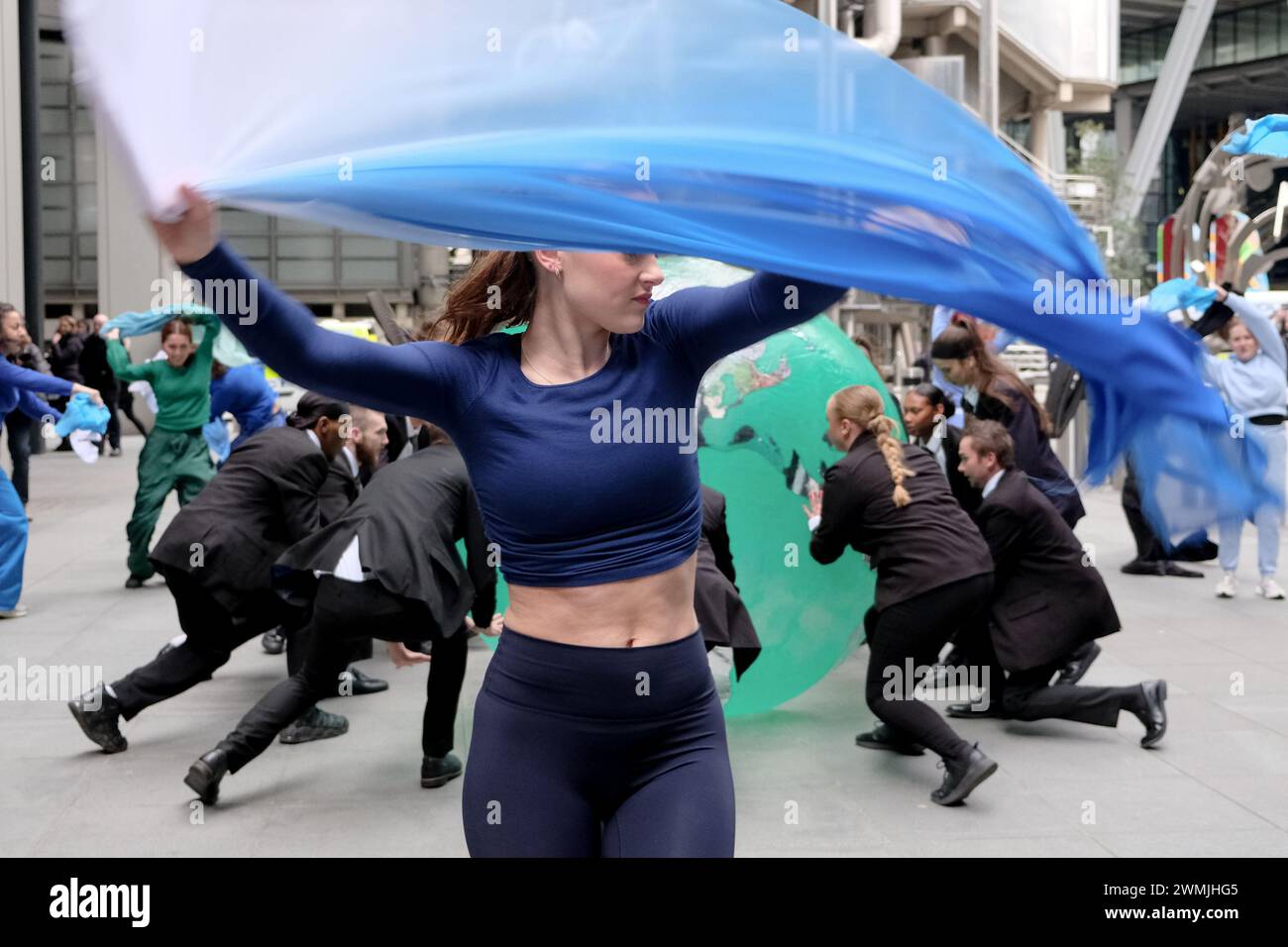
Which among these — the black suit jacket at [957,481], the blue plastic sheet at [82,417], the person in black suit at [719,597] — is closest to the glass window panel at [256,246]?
the blue plastic sheet at [82,417]

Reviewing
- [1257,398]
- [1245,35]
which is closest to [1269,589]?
[1257,398]

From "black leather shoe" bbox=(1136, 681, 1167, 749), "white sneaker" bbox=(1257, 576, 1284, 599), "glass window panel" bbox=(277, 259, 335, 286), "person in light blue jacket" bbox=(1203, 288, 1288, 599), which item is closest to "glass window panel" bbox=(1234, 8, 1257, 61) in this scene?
"glass window panel" bbox=(277, 259, 335, 286)

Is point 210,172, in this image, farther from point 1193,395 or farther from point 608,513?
point 1193,395

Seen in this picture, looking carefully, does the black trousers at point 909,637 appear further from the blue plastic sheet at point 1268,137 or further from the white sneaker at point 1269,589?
the white sneaker at point 1269,589

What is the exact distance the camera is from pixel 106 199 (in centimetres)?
2658

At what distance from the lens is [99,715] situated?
255 inches

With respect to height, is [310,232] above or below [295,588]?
above

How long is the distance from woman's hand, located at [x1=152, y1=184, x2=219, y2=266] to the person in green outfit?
8466 mm

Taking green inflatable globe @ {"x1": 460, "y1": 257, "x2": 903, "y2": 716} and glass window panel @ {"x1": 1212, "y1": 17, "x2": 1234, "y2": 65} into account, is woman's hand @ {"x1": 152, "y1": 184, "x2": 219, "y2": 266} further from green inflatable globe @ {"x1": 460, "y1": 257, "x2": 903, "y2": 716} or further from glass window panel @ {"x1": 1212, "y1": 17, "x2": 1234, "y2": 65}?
glass window panel @ {"x1": 1212, "y1": 17, "x2": 1234, "y2": 65}

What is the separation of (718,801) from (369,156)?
1.27 metres

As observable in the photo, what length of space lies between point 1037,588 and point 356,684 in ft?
11.7

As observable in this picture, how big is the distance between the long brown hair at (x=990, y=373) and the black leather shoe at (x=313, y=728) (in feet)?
11.7

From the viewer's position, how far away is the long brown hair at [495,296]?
9.35 feet
